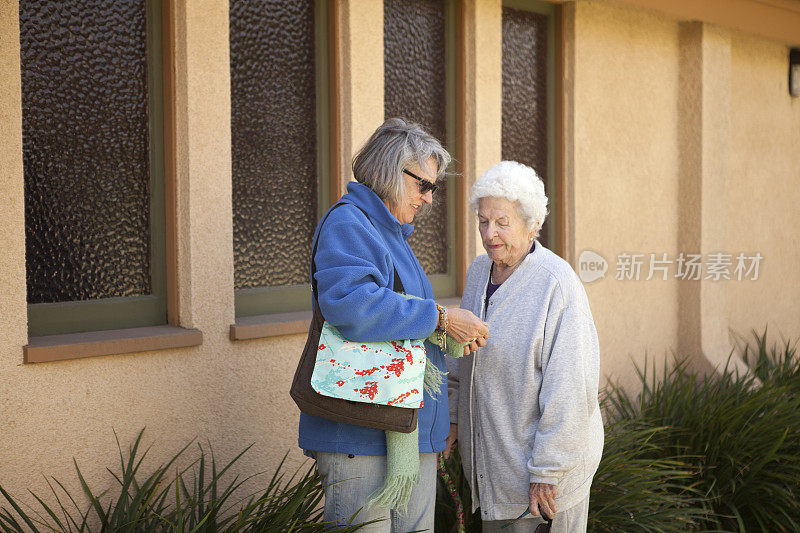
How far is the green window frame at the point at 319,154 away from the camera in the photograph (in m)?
4.17

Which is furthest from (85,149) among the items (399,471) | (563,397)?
(563,397)

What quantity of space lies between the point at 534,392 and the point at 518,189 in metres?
0.70

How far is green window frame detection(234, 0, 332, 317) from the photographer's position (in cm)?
417

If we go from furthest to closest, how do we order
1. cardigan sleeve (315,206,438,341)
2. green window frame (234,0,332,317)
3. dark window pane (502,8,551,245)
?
dark window pane (502,8,551,245) → green window frame (234,0,332,317) → cardigan sleeve (315,206,438,341)

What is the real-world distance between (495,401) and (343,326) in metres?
0.71

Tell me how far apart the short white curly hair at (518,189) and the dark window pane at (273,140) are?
5.24 ft

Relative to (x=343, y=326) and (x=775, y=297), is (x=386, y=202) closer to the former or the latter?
(x=343, y=326)

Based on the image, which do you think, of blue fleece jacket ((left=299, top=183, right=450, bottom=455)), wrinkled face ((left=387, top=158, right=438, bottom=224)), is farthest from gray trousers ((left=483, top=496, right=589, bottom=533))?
wrinkled face ((left=387, top=158, right=438, bottom=224))

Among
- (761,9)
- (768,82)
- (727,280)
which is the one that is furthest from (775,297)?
(761,9)

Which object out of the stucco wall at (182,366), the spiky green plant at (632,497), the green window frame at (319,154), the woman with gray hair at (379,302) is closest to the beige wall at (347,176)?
the stucco wall at (182,366)

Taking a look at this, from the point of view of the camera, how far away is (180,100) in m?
3.61

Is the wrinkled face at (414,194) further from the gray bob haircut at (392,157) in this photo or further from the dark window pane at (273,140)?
the dark window pane at (273,140)

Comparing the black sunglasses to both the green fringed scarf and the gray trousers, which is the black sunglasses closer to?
the green fringed scarf

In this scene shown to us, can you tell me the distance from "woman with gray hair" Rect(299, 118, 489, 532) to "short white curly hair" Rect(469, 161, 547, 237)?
209 mm
